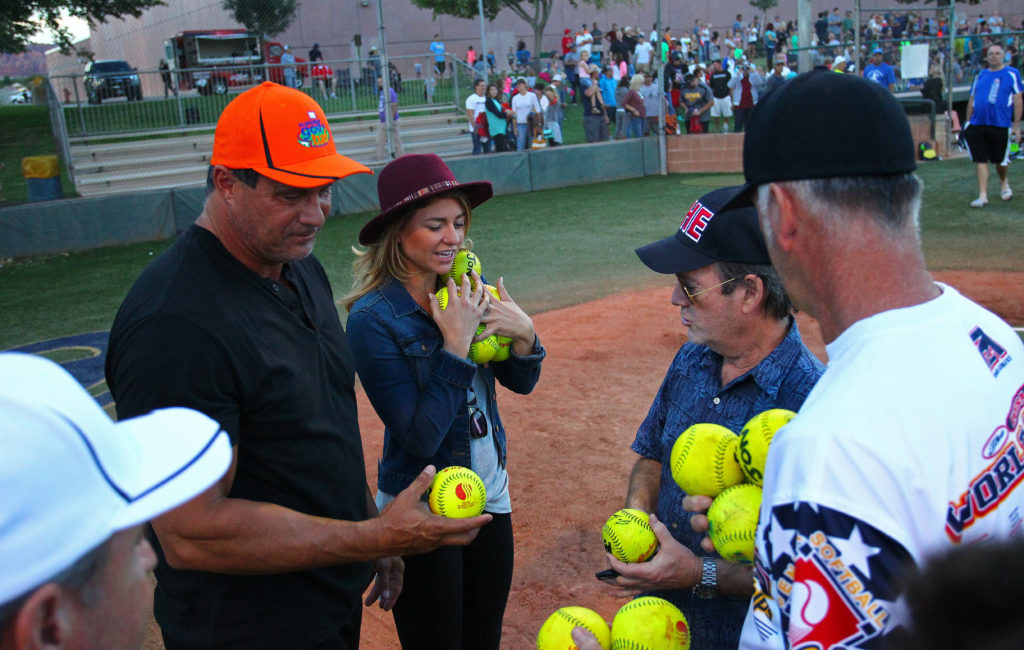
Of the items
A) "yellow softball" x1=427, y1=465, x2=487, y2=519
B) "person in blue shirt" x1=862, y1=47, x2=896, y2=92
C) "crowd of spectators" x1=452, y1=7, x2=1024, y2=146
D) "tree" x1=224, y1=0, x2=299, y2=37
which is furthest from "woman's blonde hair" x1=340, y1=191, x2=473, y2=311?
"tree" x1=224, y1=0, x2=299, y2=37

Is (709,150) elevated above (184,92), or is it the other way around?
(184,92)

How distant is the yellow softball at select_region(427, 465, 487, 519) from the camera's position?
2852 mm

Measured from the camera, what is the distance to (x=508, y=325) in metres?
3.59

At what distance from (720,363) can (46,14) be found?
92.4 feet

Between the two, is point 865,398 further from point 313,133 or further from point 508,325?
point 508,325

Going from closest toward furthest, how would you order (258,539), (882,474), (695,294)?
(882,474), (258,539), (695,294)

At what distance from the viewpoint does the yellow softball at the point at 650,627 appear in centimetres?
249

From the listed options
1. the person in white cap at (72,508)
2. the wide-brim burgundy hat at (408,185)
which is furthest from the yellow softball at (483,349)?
the person in white cap at (72,508)

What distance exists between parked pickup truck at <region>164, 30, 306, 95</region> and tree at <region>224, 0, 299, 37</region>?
136cm

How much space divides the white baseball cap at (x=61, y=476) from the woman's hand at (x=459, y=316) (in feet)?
6.62

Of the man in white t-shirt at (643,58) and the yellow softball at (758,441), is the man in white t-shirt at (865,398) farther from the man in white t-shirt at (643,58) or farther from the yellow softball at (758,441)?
the man in white t-shirt at (643,58)

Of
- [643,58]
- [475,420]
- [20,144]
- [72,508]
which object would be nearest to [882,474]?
[72,508]

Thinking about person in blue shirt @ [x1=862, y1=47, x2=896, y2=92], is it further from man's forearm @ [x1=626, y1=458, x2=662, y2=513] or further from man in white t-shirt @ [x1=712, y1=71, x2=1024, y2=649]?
man in white t-shirt @ [x1=712, y1=71, x2=1024, y2=649]

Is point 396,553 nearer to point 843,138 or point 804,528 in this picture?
point 804,528
